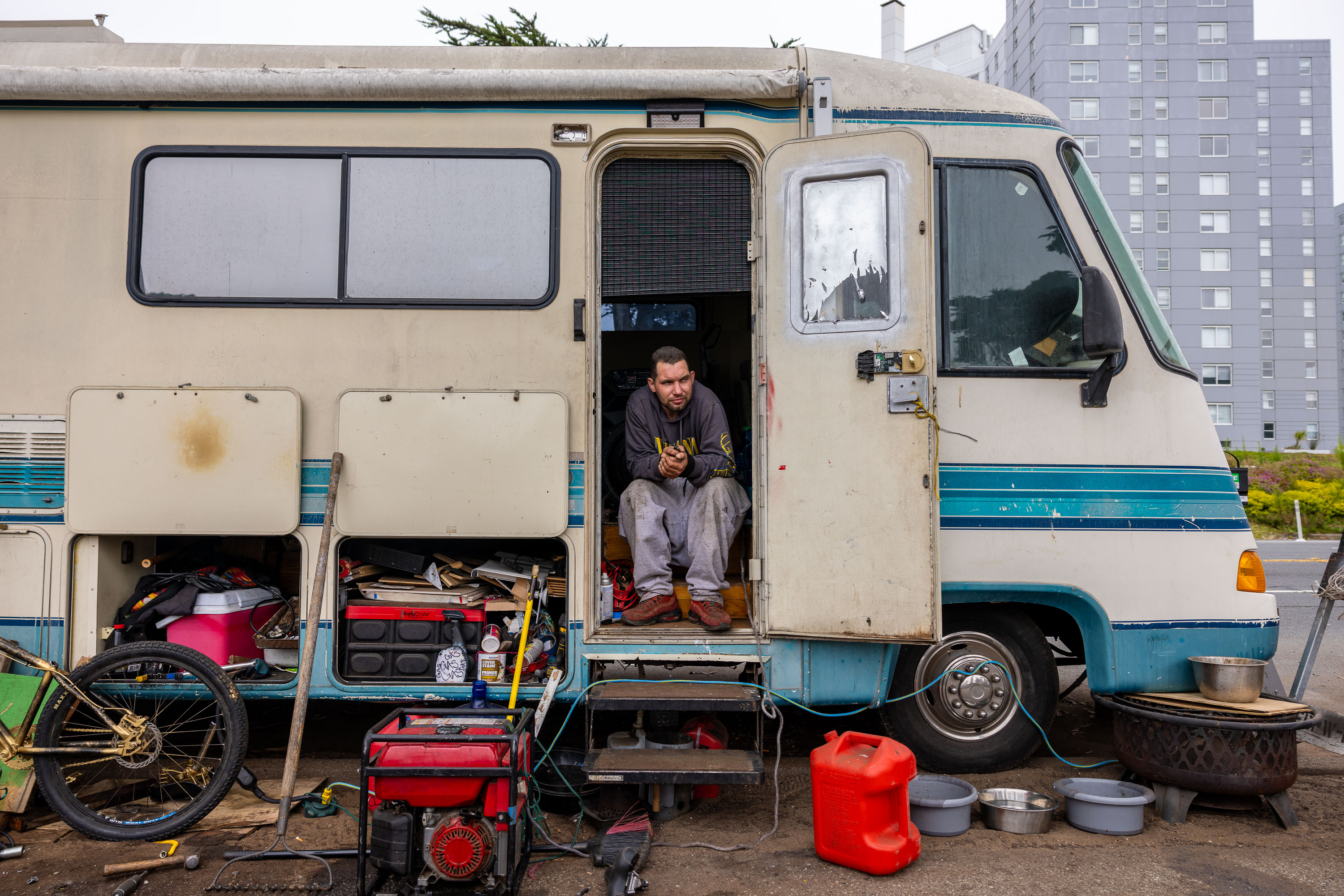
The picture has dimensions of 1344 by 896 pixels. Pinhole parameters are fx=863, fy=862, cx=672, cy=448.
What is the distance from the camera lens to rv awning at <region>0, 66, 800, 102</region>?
3.81 metres

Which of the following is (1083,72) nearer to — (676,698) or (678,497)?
(678,497)

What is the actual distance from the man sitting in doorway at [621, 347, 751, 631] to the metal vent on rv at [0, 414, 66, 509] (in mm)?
2520

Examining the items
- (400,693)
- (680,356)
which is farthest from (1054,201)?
(400,693)

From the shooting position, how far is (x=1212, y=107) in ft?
130

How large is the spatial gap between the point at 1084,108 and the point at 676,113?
4252cm

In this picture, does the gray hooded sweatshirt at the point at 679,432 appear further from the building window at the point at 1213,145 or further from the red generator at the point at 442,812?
the building window at the point at 1213,145

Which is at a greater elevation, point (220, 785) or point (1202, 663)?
point (1202, 663)

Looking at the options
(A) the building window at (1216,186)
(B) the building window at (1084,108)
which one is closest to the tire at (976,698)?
(B) the building window at (1084,108)

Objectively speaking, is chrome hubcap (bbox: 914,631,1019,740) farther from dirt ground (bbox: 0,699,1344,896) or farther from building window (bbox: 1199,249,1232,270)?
building window (bbox: 1199,249,1232,270)

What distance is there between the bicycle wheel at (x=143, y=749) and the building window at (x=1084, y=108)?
1717 inches

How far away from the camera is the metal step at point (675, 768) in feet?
11.2

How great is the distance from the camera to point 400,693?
12.5ft

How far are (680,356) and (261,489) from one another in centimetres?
208

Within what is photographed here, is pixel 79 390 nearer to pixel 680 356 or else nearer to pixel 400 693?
pixel 400 693
